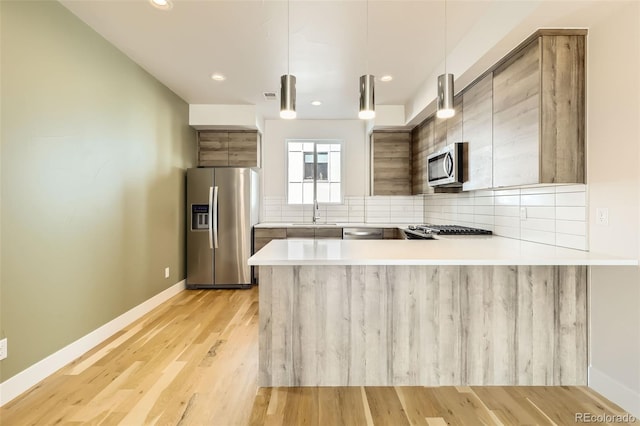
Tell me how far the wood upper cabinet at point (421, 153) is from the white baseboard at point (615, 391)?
2.47m

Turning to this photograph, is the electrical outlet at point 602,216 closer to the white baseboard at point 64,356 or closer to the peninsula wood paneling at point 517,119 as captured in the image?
the peninsula wood paneling at point 517,119

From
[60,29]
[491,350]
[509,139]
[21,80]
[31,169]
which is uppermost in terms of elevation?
[60,29]

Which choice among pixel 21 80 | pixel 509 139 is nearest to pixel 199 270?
pixel 21 80

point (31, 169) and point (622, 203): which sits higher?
point (31, 169)

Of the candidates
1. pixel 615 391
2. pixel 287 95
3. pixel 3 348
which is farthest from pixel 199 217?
pixel 615 391

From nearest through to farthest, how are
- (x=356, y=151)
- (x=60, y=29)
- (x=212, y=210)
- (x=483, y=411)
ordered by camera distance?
(x=483, y=411)
(x=60, y=29)
(x=212, y=210)
(x=356, y=151)

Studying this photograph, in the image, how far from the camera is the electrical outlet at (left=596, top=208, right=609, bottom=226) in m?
1.98

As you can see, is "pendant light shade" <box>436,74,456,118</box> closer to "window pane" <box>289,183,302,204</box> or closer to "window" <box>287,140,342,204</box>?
"window" <box>287,140,342,204</box>

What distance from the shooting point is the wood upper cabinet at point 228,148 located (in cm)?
499

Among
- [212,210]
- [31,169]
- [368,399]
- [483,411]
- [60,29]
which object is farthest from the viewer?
[212,210]

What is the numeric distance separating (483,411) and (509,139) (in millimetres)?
1788

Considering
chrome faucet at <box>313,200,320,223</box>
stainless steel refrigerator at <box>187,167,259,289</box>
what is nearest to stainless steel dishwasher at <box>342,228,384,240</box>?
chrome faucet at <box>313,200,320,223</box>

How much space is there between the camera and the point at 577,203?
2193 mm

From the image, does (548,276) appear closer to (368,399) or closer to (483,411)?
Result: (483,411)
